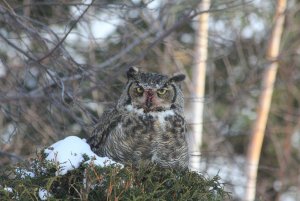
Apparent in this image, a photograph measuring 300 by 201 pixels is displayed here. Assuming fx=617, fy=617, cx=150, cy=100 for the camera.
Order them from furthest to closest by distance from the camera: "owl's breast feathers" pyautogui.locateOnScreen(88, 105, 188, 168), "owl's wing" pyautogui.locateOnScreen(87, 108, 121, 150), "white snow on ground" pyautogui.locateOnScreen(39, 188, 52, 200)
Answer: "owl's wing" pyautogui.locateOnScreen(87, 108, 121, 150), "owl's breast feathers" pyautogui.locateOnScreen(88, 105, 188, 168), "white snow on ground" pyautogui.locateOnScreen(39, 188, 52, 200)

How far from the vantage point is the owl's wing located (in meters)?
4.38

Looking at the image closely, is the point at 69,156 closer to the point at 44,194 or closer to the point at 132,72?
the point at 44,194

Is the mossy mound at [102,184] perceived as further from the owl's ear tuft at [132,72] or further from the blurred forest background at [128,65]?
the owl's ear tuft at [132,72]

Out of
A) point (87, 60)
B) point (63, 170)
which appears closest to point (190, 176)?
point (63, 170)

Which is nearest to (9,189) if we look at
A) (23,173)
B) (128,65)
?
(23,173)

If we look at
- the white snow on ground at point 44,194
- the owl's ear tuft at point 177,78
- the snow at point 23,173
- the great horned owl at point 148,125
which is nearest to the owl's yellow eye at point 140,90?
the great horned owl at point 148,125

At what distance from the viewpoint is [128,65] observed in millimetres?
4973

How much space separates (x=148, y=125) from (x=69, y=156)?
1080 mm

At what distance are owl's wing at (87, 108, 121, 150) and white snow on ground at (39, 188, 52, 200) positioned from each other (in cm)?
135

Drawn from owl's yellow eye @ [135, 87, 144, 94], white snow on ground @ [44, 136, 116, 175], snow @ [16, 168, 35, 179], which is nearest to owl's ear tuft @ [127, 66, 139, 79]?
owl's yellow eye @ [135, 87, 144, 94]

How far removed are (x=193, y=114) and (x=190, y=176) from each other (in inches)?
188

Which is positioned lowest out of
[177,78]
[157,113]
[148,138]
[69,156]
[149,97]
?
[69,156]

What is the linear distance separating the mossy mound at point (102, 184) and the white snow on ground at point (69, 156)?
4cm

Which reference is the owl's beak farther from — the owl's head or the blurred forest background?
the blurred forest background
